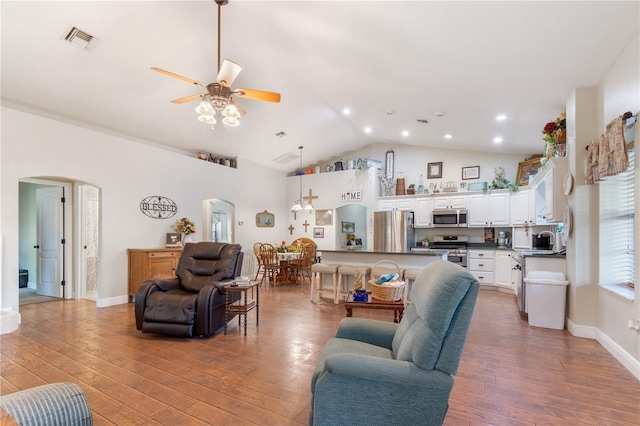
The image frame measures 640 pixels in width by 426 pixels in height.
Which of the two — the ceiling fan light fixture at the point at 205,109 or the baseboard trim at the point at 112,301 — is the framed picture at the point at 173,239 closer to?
the baseboard trim at the point at 112,301

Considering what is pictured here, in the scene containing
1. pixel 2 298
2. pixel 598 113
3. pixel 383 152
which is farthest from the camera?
pixel 383 152

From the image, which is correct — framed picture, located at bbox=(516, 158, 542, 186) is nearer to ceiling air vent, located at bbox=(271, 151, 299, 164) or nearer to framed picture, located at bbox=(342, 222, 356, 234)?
framed picture, located at bbox=(342, 222, 356, 234)

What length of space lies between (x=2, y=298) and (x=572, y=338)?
673 centimetres

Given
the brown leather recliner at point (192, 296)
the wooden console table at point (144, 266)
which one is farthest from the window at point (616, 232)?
the wooden console table at point (144, 266)

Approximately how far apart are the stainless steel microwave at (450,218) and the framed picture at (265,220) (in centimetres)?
426

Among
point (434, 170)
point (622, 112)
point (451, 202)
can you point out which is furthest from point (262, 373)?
point (434, 170)

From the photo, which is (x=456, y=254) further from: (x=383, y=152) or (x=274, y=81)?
(x=274, y=81)

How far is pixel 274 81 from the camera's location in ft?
16.5

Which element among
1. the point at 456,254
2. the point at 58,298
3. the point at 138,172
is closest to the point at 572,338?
the point at 456,254

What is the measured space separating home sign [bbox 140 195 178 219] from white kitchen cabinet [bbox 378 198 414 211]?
4814 mm

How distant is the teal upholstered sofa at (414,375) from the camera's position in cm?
143

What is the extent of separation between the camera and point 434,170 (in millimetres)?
7699

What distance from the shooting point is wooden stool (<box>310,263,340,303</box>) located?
509cm

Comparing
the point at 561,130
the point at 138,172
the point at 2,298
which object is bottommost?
the point at 2,298
